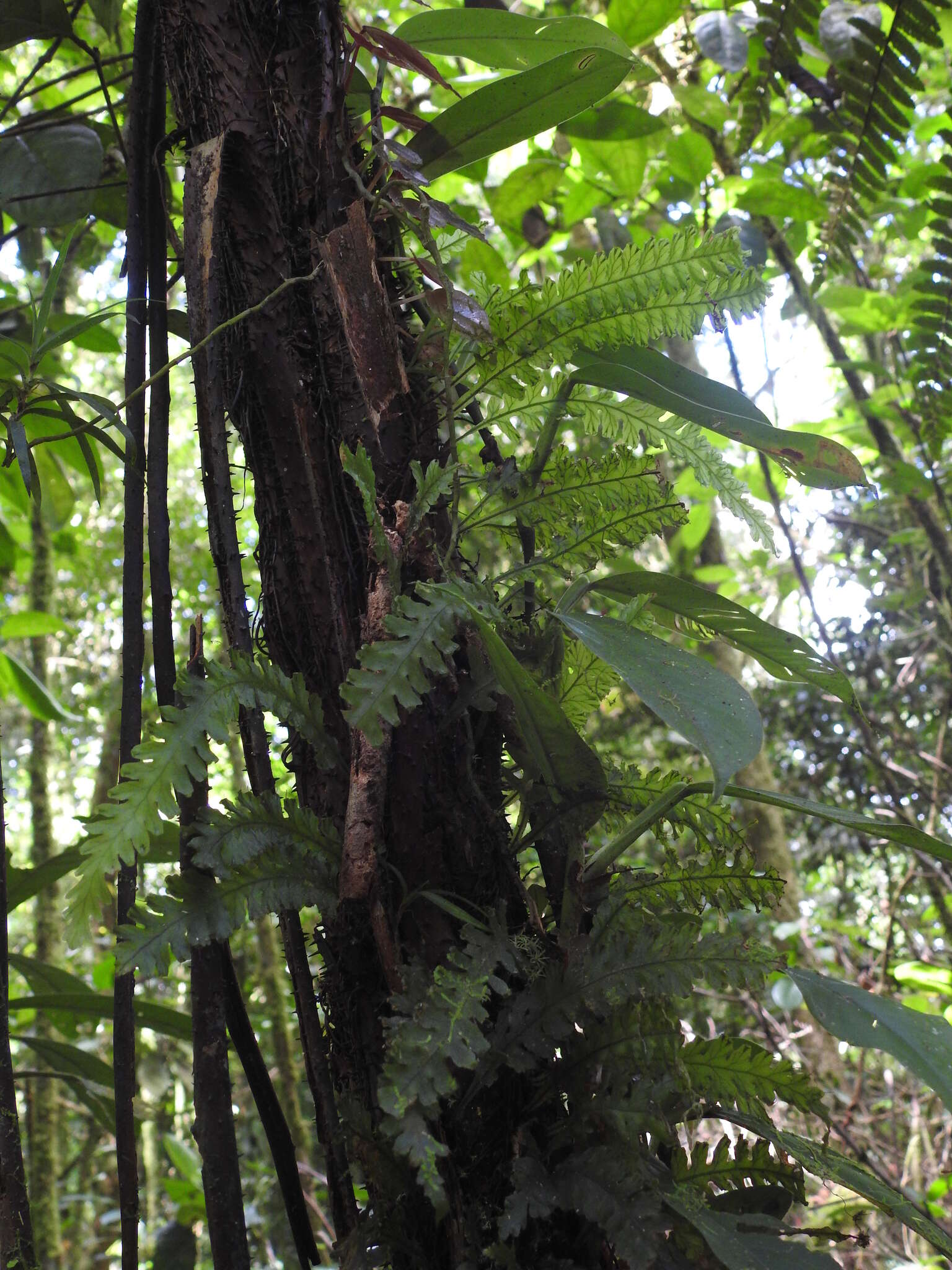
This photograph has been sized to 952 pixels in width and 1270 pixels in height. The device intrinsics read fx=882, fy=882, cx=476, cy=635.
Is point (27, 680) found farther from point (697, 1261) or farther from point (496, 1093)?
point (697, 1261)

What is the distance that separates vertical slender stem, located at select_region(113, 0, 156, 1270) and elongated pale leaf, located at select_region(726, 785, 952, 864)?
44 centimetres

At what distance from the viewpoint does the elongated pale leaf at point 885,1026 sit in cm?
54

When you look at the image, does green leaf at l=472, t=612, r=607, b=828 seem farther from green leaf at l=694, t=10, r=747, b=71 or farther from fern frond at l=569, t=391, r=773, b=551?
green leaf at l=694, t=10, r=747, b=71

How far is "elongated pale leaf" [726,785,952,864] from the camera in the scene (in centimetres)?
53

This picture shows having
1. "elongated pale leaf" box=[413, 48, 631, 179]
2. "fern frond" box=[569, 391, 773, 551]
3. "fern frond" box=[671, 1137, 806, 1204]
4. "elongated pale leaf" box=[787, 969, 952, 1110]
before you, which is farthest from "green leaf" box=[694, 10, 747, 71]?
"fern frond" box=[671, 1137, 806, 1204]

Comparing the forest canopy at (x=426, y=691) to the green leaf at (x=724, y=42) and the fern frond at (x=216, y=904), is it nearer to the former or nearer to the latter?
the fern frond at (x=216, y=904)

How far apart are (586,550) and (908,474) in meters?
1.53

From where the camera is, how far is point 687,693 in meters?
0.47

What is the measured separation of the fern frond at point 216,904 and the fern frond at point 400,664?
0.40 feet

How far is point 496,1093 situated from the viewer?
531mm

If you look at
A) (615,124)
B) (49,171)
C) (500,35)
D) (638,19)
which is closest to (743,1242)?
(500,35)

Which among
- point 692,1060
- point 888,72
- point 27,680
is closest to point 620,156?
point 888,72

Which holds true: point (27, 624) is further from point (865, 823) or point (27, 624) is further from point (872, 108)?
point (872, 108)

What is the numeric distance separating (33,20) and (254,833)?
36.0 inches
